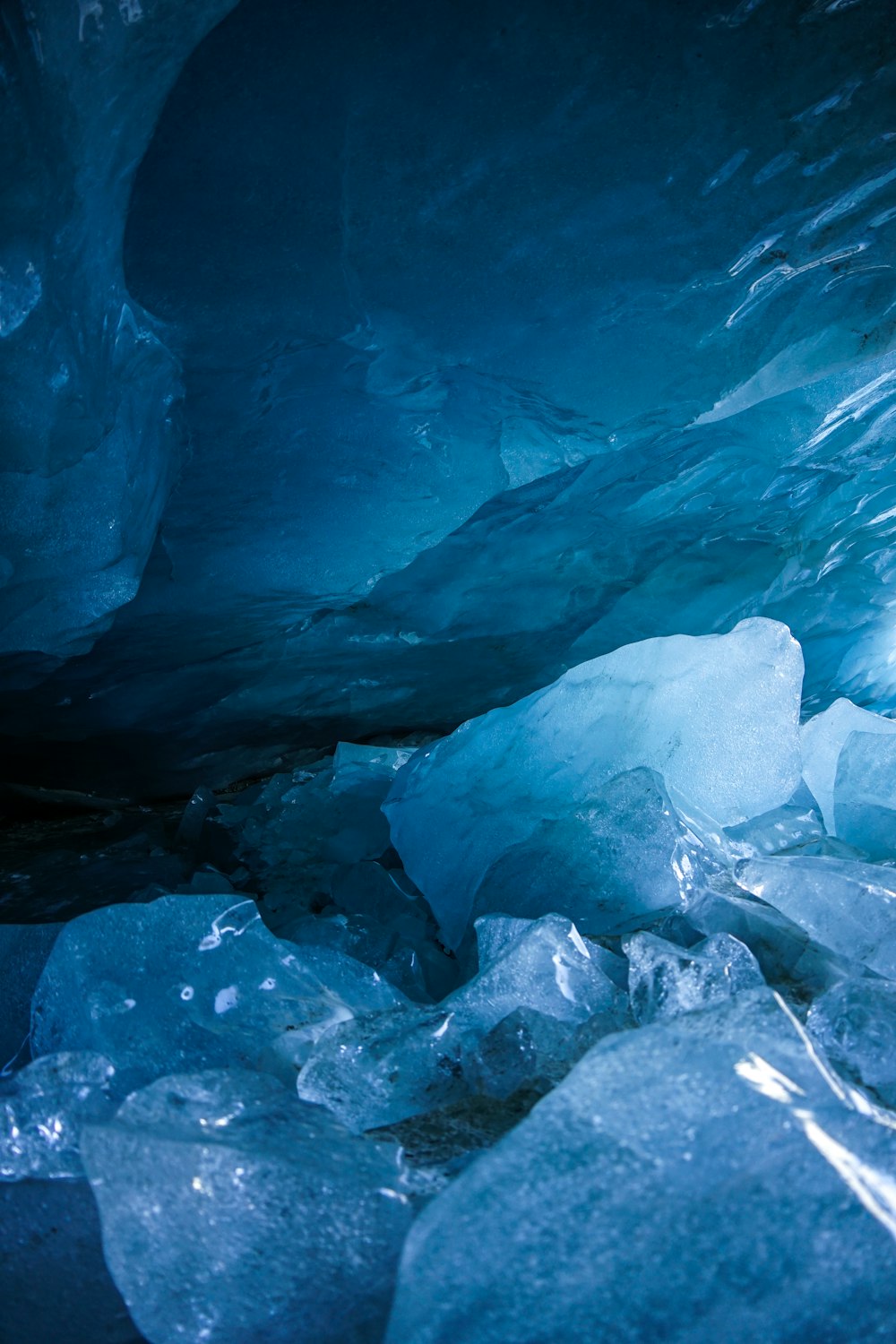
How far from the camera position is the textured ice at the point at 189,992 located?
1068 millimetres

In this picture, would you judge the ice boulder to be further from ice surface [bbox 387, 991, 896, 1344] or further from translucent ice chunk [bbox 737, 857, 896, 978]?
ice surface [bbox 387, 991, 896, 1344]

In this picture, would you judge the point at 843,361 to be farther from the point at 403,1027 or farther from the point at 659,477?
the point at 403,1027

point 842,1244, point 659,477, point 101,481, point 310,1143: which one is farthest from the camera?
point 659,477

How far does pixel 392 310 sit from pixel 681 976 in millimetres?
1428

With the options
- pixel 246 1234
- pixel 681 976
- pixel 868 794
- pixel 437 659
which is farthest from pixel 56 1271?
pixel 437 659

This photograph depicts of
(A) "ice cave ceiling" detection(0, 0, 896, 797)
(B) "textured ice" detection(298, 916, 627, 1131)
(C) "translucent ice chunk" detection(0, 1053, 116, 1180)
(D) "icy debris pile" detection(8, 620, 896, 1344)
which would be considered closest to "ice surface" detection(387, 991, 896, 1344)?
(D) "icy debris pile" detection(8, 620, 896, 1344)

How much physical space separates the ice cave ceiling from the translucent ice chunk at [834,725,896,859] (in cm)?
100

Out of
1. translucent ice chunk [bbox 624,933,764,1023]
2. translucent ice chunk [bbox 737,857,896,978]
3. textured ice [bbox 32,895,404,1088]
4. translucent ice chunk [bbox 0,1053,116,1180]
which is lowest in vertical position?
translucent ice chunk [bbox 737,857,896,978]

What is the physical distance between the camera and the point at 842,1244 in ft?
1.88

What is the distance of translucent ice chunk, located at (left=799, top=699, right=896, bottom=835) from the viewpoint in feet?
7.90

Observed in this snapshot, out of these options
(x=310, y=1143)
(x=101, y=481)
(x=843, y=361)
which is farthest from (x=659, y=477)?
(x=310, y=1143)

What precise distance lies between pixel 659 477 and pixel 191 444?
1492mm

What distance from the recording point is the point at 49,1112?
87cm

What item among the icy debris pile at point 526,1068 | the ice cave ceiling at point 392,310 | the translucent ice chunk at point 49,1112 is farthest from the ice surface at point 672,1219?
the ice cave ceiling at point 392,310
